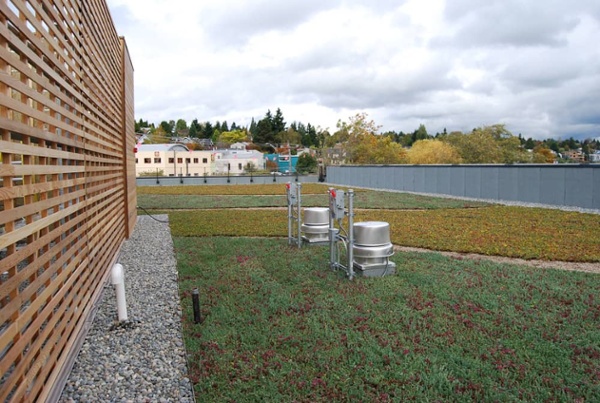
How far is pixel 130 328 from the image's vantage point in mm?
4492

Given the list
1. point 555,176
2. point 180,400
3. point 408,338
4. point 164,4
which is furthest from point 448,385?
point 555,176

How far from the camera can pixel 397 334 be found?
4.31m

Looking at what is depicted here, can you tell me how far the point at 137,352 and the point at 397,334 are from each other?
234 cm

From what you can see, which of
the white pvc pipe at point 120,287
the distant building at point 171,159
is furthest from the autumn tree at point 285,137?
the white pvc pipe at point 120,287

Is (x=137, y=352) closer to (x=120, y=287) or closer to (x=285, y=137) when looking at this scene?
(x=120, y=287)

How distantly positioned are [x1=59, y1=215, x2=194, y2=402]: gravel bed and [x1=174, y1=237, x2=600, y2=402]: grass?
0.53 ft

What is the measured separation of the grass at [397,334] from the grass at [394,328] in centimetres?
1

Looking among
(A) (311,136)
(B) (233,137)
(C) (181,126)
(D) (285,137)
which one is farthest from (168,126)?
(D) (285,137)

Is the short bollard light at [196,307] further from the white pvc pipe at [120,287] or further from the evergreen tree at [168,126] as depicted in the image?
the evergreen tree at [168,126]

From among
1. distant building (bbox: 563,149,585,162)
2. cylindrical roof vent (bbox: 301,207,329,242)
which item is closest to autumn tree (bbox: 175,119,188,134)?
distant building (bbox: 563,149,585,162)

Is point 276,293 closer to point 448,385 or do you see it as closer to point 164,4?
point 448,385

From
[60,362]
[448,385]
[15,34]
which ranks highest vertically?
[15,34]

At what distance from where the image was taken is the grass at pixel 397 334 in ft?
11.0

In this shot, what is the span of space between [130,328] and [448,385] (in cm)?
297
